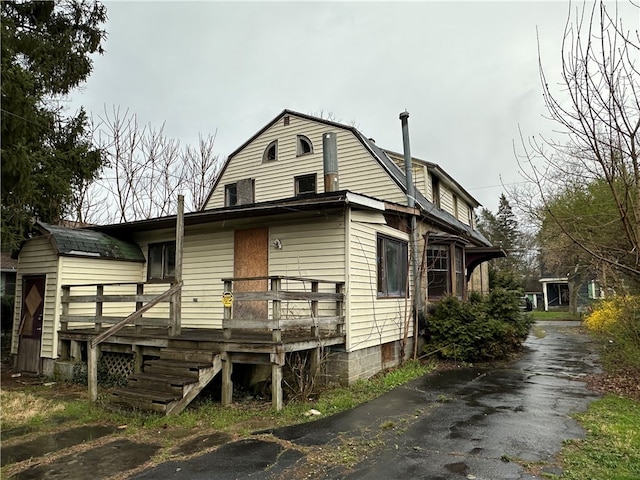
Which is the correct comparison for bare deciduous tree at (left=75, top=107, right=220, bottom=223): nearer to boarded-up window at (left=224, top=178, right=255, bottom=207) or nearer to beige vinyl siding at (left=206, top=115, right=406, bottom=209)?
boarded-up window at (left=224, top=178, right=255, bottom=207)

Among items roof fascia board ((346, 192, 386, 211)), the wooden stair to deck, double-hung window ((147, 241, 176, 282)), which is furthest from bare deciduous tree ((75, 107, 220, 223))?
roof fascia board ((346, 192, 386, 211))

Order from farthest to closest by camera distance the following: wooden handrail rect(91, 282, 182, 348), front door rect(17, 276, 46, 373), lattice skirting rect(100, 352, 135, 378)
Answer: front door rect(17, 276, 46, 373) < lattice skirting rect(100, 352, 135, 378) < wooden handrail rect(91, 282, 182, 348)

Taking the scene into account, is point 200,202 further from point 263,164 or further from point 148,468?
point 148,468

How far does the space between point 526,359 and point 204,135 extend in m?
21.0

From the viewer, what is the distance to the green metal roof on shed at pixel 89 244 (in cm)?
1016

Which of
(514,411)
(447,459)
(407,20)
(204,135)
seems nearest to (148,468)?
(447,459)

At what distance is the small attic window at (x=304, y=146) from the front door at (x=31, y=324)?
8732 millimetres

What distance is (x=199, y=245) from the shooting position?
11094mm

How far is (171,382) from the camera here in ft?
22.1

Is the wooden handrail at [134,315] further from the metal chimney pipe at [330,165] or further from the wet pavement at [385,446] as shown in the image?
the metal chimney pipe at [330,165]

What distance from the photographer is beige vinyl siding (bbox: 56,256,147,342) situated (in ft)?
33.4

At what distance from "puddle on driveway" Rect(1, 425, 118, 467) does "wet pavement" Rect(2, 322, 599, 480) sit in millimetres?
15

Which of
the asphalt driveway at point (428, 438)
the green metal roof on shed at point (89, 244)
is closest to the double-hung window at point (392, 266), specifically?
the asphalt driveway at point (428, 438)

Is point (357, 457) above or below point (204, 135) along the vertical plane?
below
